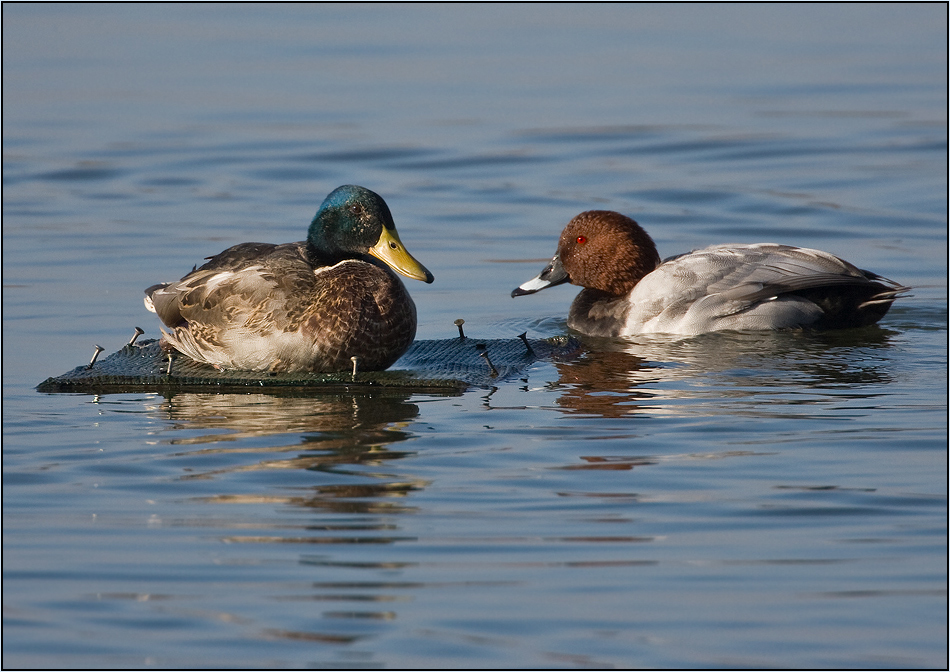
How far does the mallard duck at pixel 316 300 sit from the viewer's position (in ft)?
25.3

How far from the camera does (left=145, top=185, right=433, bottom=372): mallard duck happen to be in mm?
7703

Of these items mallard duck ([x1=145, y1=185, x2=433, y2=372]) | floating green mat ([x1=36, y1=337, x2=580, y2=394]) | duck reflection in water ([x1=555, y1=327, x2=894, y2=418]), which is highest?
mallard duck ([x1=145, y1=185, x2=433, y2=372])

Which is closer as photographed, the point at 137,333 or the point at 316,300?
the point at 316,300

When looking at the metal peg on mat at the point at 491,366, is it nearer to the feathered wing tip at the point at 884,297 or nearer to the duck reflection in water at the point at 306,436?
the duck reflection in water at the point at 306,436

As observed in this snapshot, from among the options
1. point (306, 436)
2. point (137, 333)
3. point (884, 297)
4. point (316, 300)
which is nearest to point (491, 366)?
point (316, 300)

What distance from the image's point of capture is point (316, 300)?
770 cm

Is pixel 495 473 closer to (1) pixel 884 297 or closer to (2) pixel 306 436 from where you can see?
(2) pixel 306 436

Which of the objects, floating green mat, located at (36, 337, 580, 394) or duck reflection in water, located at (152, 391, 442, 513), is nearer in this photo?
duck reflection in water, located at (152, 391, 442, 513)

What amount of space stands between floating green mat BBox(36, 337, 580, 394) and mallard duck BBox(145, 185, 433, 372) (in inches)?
3.5

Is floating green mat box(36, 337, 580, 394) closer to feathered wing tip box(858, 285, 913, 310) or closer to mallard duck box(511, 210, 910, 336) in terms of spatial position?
mallard duck box(511, 210, 910, 336)

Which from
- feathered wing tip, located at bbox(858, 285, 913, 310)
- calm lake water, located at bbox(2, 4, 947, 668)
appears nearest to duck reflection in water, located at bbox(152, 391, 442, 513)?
calm lake water, located at bbox(2, 4, 947, 668)

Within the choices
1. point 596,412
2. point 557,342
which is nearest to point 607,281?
point 557,342

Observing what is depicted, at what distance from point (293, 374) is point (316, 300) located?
468 millimetres

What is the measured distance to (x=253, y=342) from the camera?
25.6ft
